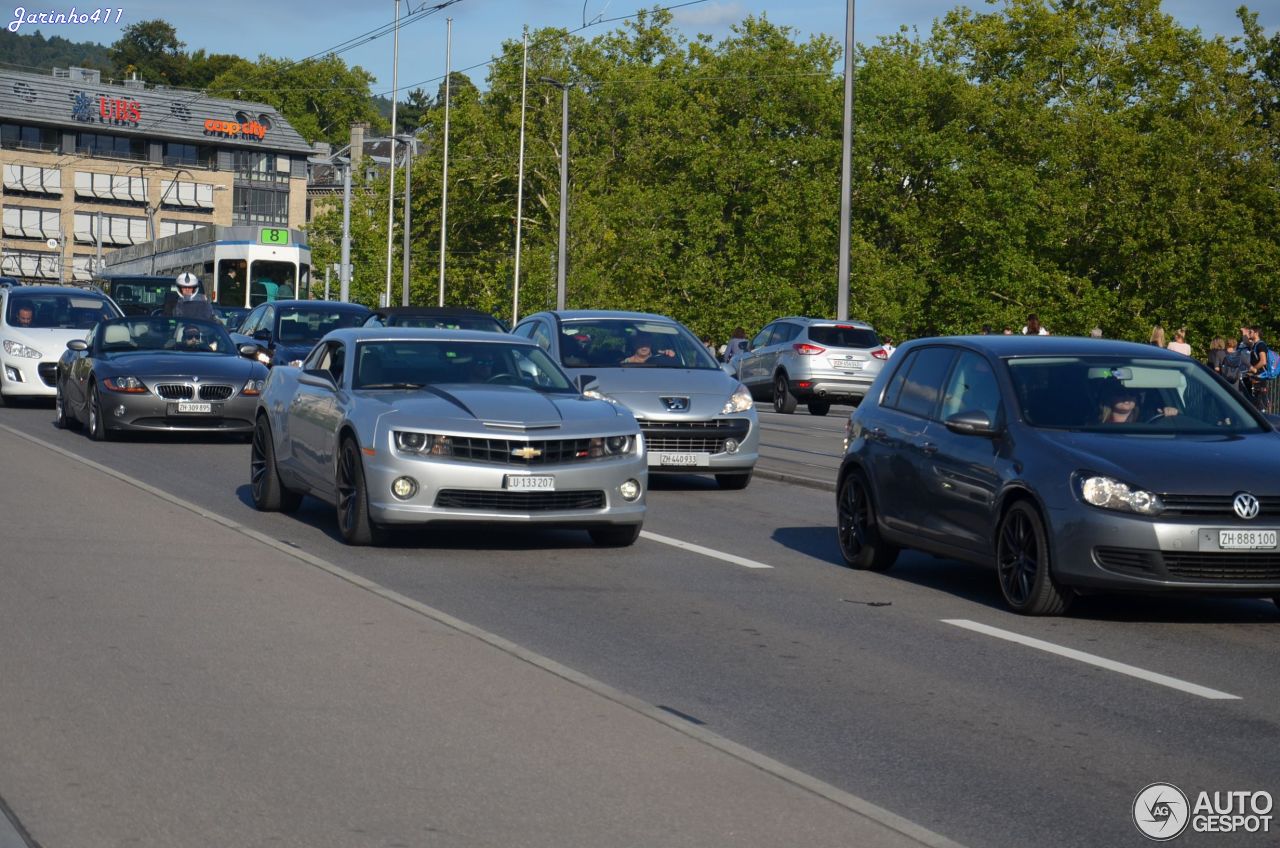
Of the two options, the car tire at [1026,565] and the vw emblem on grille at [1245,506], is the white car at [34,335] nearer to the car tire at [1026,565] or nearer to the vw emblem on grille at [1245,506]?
the car tire at [1026,565]

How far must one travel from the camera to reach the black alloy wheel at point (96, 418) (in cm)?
2169

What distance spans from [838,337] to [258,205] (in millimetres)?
111626

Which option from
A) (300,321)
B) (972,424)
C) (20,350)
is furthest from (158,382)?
(972,424)

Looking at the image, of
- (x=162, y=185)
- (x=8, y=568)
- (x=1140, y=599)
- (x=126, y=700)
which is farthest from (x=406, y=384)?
(x=162, y=185)

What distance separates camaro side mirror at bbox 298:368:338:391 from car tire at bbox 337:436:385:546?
78 centimetres

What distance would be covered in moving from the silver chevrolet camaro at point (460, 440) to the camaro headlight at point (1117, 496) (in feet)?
12.3

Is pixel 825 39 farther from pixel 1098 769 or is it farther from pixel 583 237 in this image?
pixel 1098 769

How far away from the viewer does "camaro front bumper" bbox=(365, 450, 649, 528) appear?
1223cm

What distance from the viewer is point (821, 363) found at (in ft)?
121

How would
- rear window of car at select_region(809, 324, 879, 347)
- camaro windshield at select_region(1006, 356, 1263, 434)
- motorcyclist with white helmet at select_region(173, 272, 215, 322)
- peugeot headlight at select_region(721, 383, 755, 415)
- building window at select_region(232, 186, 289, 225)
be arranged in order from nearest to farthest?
camaro windshield at select_region(1006, 356, 1263, 434) < peugeot headlight at select_region(721, 383, 755, 415) < motorcyclist with white helmet at select_region(173, 272, 215, 322) < rear window of car at select_region(809, 324, 879, 347) < building window at select_region(232, 186, 289, 225)

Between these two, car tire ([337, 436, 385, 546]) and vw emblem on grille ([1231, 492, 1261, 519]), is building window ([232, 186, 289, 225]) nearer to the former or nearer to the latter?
car tire ([337, 436, 385, 546])

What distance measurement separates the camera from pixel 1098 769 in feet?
21.5

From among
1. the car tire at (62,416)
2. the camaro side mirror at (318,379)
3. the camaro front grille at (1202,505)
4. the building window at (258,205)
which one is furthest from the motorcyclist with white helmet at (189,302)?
the building window at (258,205)

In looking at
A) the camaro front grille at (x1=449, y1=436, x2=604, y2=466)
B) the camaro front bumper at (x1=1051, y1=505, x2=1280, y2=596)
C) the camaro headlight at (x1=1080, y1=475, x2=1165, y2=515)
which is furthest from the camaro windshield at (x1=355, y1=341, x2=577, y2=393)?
the camaro front bumper at (x1=1051, y1=505, x2=1280, y2=596)
